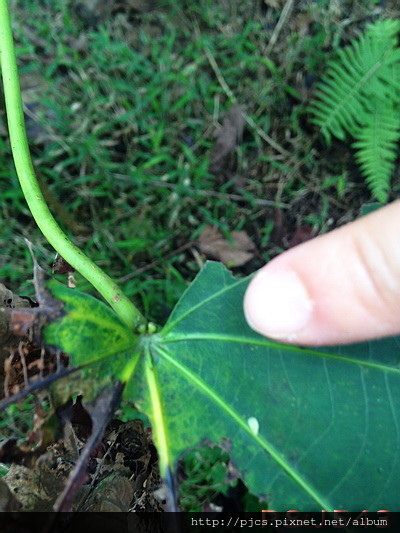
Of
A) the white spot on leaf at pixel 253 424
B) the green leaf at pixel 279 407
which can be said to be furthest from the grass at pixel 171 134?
the white spot on leaf at pixel 253 424

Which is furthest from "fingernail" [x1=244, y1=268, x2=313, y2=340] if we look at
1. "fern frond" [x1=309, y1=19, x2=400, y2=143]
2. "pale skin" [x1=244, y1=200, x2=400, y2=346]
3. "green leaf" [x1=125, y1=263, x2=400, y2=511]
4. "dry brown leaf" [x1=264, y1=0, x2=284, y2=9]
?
"dry brown leaf" [x1=264, y1=0, x2=284, y2=9]

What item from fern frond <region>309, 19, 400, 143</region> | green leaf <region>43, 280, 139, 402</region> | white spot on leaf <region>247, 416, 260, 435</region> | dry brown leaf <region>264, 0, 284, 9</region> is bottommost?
white spot on leaf <region>247, 416, 260, 435</region>

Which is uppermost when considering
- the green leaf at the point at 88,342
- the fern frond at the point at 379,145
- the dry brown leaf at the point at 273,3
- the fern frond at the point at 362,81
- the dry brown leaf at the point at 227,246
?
the dry brown leaf at the point at 273,3

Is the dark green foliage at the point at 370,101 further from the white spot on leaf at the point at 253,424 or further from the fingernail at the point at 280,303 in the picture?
the white spot on leaf at the point at 253,424

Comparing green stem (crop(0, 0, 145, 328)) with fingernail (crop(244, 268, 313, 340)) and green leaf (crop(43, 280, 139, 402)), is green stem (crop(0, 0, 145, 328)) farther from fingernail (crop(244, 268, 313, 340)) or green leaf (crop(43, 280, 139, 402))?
fingernail (crop(244, 268, 313, 340))

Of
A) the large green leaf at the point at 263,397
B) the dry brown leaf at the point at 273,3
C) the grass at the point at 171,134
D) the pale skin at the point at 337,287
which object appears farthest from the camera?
the dry brown leaf at the point at 273,3

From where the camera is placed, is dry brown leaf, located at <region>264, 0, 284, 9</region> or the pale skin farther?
dry brown leaf, located at <region>264, 0, 284, 9</region>
